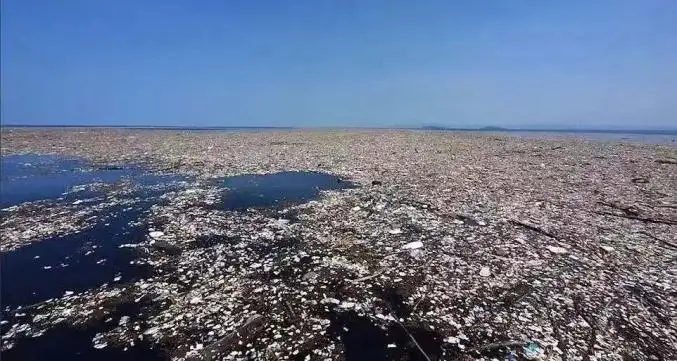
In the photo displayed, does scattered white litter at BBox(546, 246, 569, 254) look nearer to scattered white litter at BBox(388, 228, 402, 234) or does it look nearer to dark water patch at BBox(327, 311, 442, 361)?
scattered white litter at BBox(388, 228, 402, 234)

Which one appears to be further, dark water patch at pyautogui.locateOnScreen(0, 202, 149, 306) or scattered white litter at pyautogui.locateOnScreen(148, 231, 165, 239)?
scattered white litter at pyautogui.locateOnScreen(148, 231, 165, 239)

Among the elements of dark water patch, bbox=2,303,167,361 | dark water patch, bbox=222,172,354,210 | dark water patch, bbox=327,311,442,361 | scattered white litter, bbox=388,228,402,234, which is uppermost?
dark water patch, bbox=222,172,354,210

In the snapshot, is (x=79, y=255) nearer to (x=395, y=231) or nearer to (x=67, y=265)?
(x=67, y=265)

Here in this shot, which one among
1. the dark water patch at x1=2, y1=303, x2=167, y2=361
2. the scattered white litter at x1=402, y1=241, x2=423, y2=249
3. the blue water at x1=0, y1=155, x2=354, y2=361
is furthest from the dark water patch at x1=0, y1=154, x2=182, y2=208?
the scattered white litter at x1=402, y1=241, x2=423, y2=249

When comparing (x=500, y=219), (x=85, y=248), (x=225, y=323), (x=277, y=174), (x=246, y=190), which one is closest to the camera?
(x=225, y=323)

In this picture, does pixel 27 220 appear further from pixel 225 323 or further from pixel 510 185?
pixel 510 185

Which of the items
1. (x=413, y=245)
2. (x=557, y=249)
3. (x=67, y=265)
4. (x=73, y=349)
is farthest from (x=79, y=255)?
(x=557, y=249)

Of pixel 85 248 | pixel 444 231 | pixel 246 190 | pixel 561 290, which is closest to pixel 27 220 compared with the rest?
pixel 85 248
